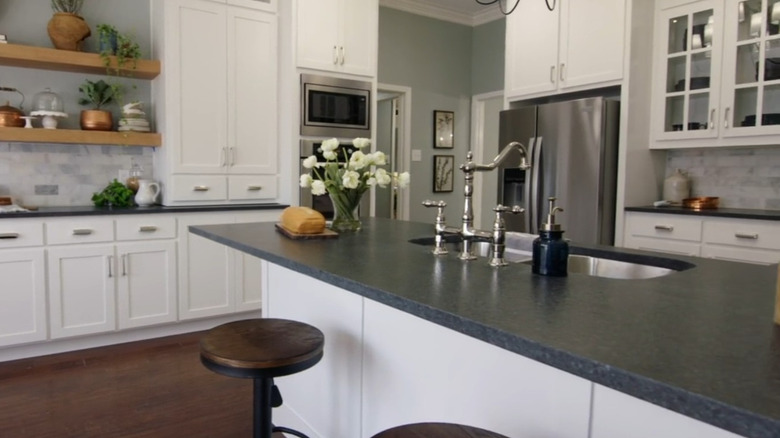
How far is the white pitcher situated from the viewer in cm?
365

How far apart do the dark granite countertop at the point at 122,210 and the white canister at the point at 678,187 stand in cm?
274

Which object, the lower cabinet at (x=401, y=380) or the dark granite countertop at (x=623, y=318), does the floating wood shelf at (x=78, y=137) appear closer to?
the lower cabinet at (x=401, y=380)

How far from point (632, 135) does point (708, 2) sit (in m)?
0.90

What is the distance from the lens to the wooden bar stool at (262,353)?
1347 mm

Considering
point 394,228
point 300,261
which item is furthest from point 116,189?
point 300,261

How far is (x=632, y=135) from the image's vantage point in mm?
3488

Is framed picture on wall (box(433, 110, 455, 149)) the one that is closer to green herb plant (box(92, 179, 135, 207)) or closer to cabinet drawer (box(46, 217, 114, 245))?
green herb plant (box(92, 179, 135, 207))

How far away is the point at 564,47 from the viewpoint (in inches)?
148

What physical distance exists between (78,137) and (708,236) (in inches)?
155

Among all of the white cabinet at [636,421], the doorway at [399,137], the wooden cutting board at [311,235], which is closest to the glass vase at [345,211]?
the wooden cutting board at [311,235]

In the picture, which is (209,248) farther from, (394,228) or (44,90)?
(394,228)

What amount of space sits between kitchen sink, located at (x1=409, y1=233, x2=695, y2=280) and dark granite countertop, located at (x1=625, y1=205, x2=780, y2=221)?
64.8 inches

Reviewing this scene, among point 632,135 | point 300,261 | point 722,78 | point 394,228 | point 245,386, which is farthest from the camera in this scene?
point 632,135

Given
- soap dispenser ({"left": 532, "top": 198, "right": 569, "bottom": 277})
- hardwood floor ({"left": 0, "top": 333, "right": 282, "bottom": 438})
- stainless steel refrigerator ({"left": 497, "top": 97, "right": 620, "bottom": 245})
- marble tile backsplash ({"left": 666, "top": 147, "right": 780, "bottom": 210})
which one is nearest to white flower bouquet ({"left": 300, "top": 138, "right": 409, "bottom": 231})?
soap dispenser ({"left": 532, "top": 198, "right": 569, "bottom": 277})
